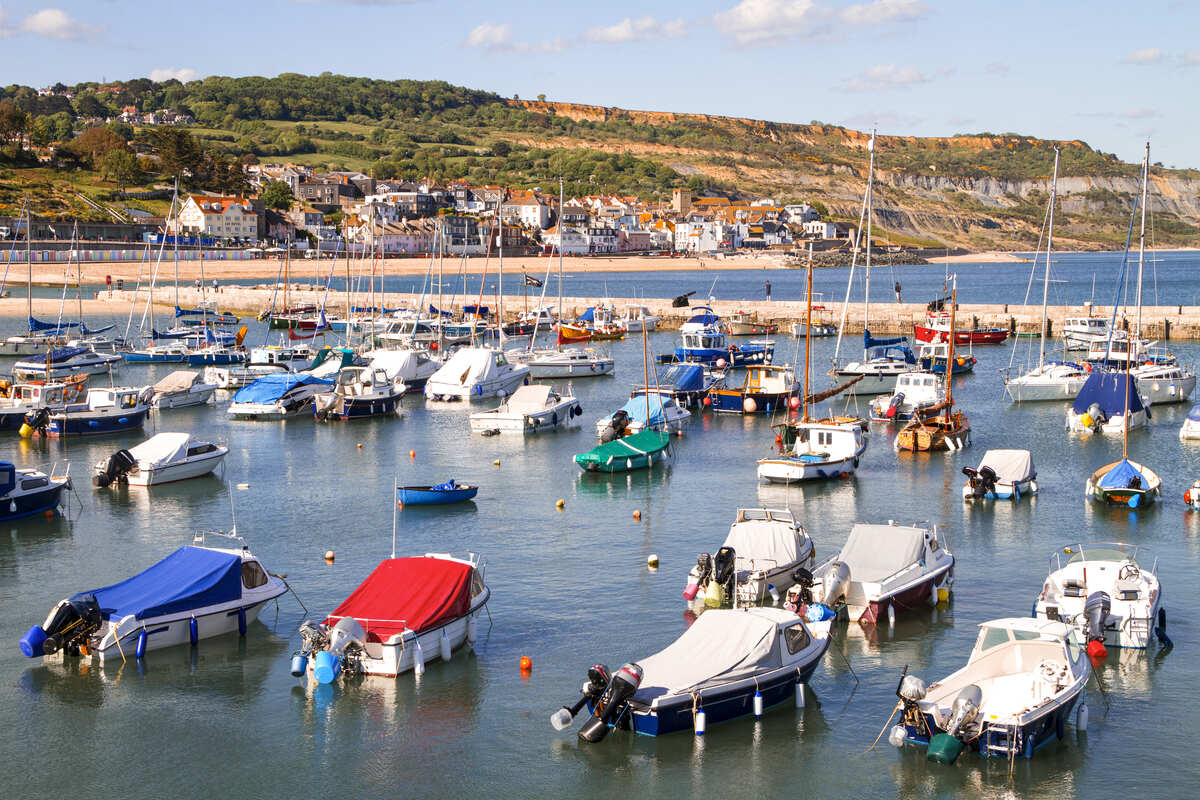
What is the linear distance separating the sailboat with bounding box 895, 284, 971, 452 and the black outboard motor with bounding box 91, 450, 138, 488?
29.0 meters

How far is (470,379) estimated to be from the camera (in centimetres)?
6369

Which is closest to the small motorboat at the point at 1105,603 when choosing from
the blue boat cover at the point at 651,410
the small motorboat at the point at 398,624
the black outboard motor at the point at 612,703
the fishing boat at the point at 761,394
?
the black outboard motor at the point at 612,703

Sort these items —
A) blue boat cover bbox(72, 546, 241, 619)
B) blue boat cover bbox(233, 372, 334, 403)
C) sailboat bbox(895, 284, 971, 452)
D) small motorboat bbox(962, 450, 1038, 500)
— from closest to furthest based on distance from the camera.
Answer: blue boat cover bbox(72, 546, 241, 619) < small motorboat bbox(962, 450, 1038, 500) < sailboat bbox(895, 284, 971, 452) < blue boat cover bbox(233, 372, 334, 403)

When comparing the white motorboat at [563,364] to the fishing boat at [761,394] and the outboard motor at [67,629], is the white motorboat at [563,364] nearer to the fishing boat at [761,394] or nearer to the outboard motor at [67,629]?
the fishing boat at [761,394]

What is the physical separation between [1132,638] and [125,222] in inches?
7769

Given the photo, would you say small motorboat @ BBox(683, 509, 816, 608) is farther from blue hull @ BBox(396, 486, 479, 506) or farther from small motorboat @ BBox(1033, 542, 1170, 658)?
blue hull @ BBox(396, 486, 479, 506)

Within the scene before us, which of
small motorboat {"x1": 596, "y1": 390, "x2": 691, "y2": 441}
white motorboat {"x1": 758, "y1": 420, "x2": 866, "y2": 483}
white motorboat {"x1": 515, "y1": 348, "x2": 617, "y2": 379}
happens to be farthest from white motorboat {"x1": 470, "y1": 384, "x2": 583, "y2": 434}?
white motorboat {"x1": 515, "y1": 348, "x2": 617, "y2": 379}

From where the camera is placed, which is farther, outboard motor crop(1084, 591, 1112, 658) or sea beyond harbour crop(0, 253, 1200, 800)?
outboard motor crop(1084, 591, 1112, 658)

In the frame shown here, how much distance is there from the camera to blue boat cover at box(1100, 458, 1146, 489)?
3800cm

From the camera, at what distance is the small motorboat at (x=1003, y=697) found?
19.7 meters

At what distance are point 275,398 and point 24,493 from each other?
72.5 ft

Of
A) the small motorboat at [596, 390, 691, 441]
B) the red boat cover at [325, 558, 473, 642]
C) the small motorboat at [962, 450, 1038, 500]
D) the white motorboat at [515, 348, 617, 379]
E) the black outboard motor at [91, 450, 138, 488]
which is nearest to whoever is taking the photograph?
the red boat cover at [325, 558, 473, 642]

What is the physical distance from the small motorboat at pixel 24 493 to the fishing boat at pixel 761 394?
103 ft

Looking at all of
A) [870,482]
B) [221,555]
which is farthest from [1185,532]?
[221,555]
